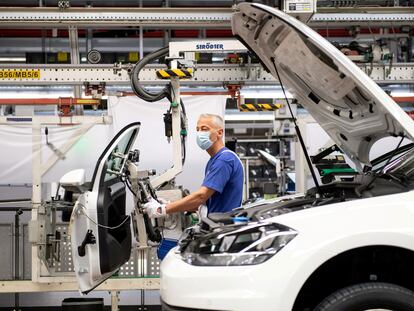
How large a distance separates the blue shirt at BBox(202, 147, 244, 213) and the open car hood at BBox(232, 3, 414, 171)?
66cm

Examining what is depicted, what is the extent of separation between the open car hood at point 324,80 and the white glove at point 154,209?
4.13ft

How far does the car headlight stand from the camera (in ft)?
8.32

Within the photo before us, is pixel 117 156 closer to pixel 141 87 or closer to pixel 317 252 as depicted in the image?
pixel 141 87

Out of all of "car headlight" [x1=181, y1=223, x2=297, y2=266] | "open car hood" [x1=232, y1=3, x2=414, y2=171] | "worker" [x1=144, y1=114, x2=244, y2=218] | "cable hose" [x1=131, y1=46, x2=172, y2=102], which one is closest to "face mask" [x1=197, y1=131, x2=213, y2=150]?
"worker" [x1=144, y1=114, x2=244, y2=218]

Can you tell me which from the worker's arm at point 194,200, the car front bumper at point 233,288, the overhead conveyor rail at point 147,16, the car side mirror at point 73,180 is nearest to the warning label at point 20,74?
the overhead conveyor rail at point 147,16

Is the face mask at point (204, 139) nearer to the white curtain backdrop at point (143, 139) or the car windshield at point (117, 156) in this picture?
the car windshield at point (117, 156)

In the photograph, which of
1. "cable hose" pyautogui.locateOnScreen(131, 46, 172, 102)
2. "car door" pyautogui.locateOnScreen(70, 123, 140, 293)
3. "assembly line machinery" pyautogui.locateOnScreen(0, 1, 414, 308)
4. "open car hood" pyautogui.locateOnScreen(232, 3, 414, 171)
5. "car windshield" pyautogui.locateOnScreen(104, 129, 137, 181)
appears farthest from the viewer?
"assembly line machinery" pyautogui.locateOnScreen(0, 1, 414, 308)

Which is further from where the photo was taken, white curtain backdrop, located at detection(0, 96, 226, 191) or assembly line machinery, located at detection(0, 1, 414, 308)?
white curtain backdrop, located at detection(0, 96, 226, 191)

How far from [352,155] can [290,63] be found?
837 mm

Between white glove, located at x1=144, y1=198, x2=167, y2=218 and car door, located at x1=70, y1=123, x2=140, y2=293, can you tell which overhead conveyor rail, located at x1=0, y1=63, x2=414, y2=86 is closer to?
car door, located at x1=70, y1=123, x2=140, y2=293

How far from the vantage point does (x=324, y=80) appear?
328 centimetres

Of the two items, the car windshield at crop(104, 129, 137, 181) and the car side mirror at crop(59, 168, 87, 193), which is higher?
the car windshield at crop(104, 129, 137, 181)

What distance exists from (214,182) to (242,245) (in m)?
1.27

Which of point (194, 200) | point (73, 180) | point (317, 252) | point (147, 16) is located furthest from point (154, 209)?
point (147, 16)
